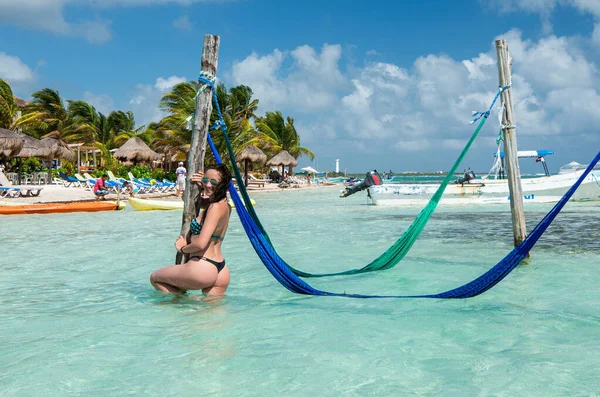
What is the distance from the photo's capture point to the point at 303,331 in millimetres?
3881

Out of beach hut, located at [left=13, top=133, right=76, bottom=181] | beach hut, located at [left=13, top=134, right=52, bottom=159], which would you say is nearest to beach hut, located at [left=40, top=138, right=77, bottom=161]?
beach hut, located at [left=13, top=133, right=76, bottom=181]

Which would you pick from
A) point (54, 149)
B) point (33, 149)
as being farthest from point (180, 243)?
point (54, 149)

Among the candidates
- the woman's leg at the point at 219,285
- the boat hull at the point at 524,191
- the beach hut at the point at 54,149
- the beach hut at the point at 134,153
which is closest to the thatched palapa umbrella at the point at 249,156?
the beach hut at the point at 134,153

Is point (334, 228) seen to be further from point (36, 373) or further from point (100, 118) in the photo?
point (100, 118)

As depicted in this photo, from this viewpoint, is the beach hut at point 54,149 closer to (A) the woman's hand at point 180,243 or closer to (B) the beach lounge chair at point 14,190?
(B) the beach lounge chair at point 14,190

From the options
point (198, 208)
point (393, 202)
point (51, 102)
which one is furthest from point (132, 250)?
point (51, 102)

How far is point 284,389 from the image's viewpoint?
2.85 meters

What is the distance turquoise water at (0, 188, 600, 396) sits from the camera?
2.91m

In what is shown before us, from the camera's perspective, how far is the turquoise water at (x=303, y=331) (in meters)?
2.91

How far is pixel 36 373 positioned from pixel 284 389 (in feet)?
4.64

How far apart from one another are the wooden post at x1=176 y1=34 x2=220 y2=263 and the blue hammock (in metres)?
0.15

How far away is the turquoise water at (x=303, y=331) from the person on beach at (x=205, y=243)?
28 cm

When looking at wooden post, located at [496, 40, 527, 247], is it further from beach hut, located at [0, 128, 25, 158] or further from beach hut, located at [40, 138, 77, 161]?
beach hut, located at [40, 138, 77, 161]

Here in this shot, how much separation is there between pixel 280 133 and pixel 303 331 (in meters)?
37.7
